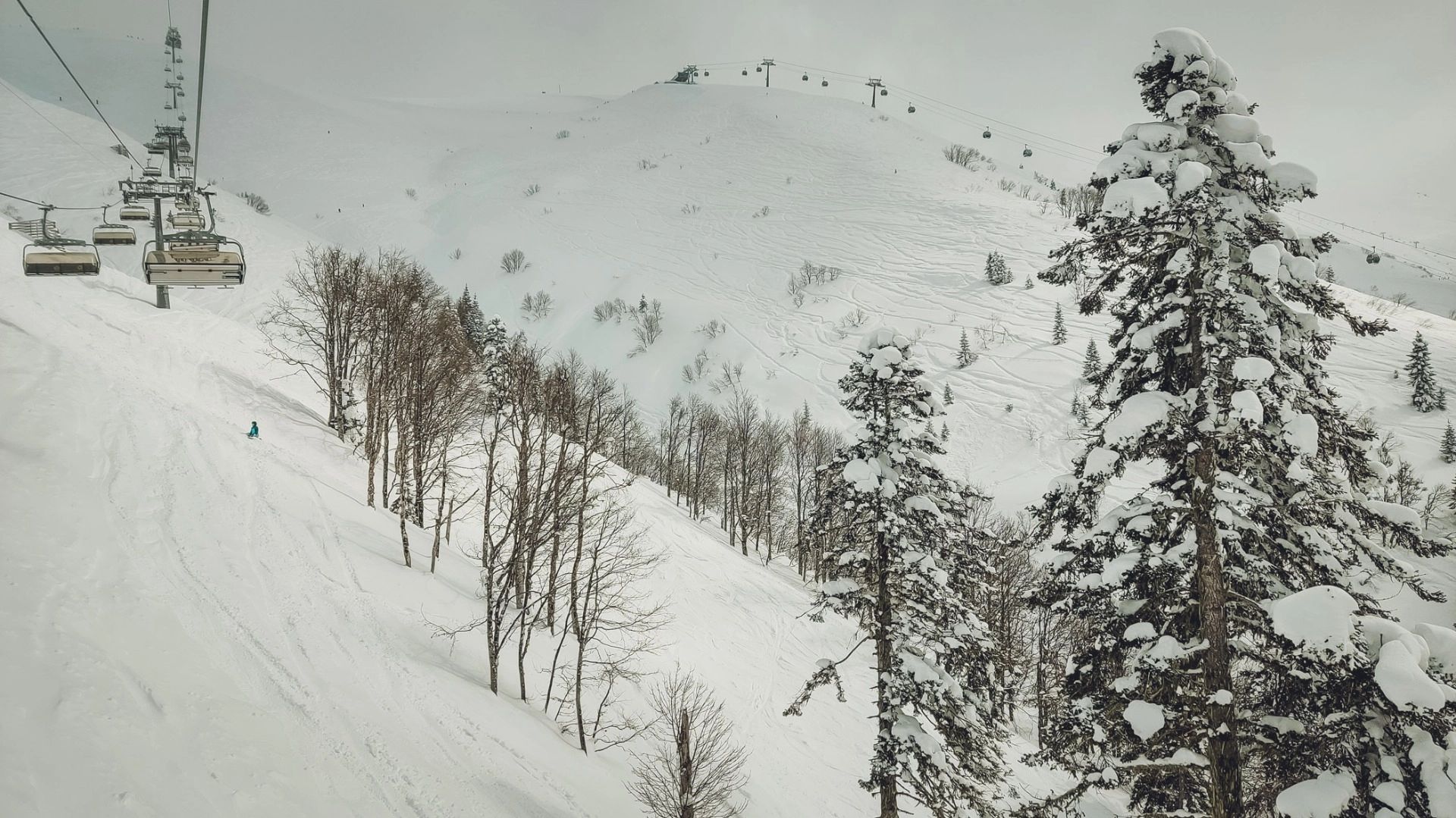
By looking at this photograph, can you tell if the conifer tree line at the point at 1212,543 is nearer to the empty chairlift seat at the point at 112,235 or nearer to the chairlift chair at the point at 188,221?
the chairlift chair at the point at 188,221

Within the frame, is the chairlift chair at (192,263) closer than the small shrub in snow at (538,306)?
Yes

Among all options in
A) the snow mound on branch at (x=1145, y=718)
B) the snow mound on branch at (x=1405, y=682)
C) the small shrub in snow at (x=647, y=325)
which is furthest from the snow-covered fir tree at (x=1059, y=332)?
the snow mound on branch at (x=1405, y=682)

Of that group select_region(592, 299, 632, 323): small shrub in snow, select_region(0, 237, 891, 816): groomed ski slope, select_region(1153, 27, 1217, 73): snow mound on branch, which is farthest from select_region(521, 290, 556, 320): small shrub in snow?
select_region(1153, 27, 1217, 73): snow mound on branch

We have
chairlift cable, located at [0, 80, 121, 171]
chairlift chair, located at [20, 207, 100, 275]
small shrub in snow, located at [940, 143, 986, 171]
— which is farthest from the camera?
small shrub in snow, located at [940, 143, 986, 171]

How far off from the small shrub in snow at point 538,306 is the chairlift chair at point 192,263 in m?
69.8

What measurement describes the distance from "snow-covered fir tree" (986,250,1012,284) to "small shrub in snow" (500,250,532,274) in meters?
66.1

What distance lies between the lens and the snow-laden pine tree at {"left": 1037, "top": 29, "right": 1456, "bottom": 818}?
18.6 ft

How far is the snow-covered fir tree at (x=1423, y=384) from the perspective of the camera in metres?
44.6

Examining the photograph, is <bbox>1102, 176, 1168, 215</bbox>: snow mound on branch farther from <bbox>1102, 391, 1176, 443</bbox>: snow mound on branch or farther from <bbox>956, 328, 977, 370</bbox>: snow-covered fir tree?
<bbox>956, 328, 977, 370</bbox>: snow-covered fir tree

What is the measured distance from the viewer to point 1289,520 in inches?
239

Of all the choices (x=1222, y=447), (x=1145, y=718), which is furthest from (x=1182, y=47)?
(x=1145, y=718)

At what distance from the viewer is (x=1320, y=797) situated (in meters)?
4.68

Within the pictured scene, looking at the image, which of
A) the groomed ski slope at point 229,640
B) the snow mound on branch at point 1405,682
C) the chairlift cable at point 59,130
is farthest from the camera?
the chairlift cable at point 59,130

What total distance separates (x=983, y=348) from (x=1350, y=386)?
28.0 metres
